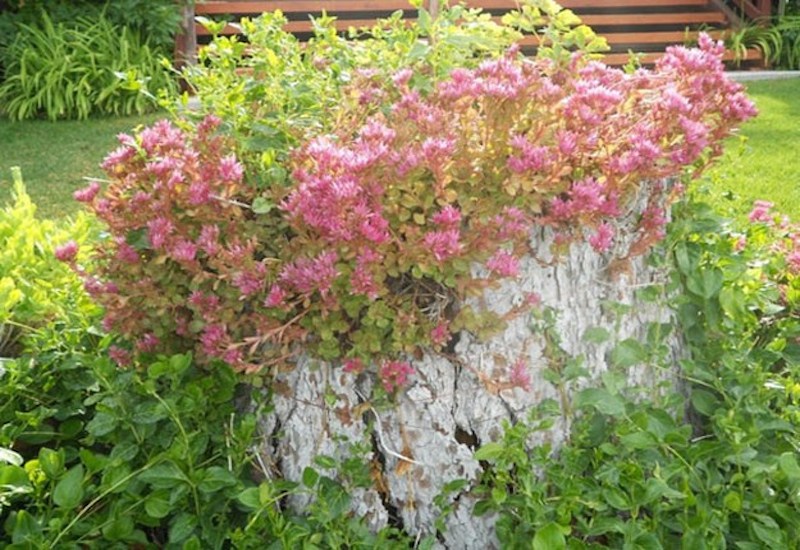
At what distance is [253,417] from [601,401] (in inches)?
28.7

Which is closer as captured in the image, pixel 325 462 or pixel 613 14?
pixel 325 462

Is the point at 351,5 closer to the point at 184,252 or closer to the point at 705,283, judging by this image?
the point at 705,283

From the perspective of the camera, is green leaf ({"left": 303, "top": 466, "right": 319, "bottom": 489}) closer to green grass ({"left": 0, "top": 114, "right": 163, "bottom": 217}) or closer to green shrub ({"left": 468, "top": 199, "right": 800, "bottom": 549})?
green shrub ({"left": 468, "top": 199, "right": 800, "bottom": 549})

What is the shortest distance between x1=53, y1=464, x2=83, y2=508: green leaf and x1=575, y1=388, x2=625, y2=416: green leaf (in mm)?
1037

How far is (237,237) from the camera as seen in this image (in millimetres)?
2227

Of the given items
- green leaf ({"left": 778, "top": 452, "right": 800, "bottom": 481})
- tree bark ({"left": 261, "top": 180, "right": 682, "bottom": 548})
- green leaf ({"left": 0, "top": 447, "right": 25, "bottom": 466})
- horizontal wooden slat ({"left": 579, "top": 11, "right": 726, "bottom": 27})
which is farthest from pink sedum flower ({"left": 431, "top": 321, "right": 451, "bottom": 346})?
horizontal wooden slat ({"left": 579, "top": 11, "right": 726, "bottom": 27})

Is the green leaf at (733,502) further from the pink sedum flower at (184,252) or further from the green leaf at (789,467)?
the pink sedum flower at (184,252)

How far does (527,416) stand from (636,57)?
1075 mm

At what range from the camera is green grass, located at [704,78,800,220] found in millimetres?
5623

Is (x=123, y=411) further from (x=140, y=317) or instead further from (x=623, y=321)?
(x=623, y=321)

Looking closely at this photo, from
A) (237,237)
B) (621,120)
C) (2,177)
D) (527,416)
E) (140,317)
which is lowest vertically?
(2,177)

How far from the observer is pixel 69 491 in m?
2.24

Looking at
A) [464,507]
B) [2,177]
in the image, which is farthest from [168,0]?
[464,507]

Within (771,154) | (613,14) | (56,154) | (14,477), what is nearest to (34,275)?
(14,477)
